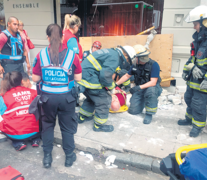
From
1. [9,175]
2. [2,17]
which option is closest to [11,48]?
[9,175]

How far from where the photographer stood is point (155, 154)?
2848mm

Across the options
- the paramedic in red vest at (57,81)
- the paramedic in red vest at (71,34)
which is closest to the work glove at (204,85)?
the paramedic in red vest at (57,81)

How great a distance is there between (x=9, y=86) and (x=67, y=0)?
5368 millimetres

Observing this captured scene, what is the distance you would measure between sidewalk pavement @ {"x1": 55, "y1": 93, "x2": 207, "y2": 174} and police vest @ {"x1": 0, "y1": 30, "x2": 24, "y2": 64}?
1.74 m

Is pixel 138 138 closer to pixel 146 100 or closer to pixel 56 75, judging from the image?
pixel 146 100

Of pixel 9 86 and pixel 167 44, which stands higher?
pixel 167 44

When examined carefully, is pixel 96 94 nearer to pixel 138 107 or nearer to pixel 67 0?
pixel 138 107

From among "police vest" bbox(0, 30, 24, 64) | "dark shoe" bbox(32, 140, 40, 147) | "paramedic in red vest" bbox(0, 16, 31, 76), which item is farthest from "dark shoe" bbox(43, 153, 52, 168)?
"police vest" bbox(0, 30, 24, 64)

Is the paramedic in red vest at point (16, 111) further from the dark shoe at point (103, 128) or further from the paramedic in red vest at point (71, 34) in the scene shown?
the paramedic in red vest at point (71, 34)

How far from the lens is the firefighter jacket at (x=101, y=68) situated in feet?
10.0

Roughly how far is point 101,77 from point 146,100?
1.30 meters

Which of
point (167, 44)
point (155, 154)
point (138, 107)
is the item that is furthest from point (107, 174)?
point (167, 44)

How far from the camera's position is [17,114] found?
2.97 m

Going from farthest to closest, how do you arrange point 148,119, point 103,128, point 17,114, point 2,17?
1. point 2,17
2. point 148,119
3. point 103,128
4. point 17,114
